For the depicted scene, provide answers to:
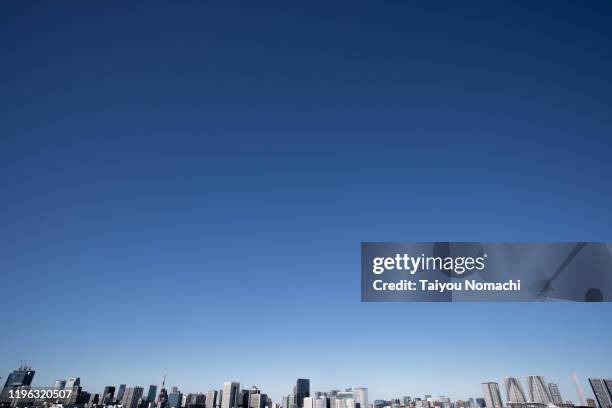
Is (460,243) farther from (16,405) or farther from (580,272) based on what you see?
(16,405)

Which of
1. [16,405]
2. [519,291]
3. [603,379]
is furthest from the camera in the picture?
[603,379]

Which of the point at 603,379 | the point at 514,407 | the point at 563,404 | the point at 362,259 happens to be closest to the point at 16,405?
the point at 362,259

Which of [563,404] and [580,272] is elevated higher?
[580,272]

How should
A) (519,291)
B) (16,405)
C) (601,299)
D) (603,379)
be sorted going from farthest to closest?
(603,379)
(16,405)
(601,299)
(519,291)

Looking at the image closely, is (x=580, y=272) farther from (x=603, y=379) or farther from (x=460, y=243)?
(x=603, y=379)

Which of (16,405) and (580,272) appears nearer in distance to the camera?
(580,272)

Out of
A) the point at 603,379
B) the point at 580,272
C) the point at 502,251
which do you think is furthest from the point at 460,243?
the point at 603,379
